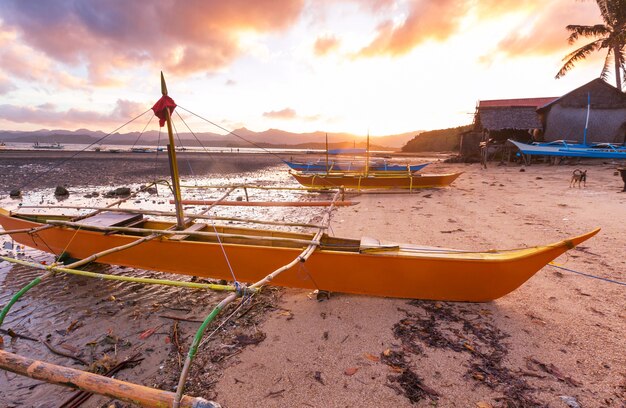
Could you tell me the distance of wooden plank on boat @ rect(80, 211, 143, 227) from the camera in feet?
19.5

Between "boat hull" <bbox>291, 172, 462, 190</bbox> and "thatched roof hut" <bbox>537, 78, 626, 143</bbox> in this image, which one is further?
"thatched roof hut" <bbox>537, 78, 626, 143</bbox>

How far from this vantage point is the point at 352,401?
118 inches

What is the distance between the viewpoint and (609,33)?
963 inches

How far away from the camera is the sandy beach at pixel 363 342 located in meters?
3.10

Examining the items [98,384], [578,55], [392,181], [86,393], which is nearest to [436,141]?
[578,55]

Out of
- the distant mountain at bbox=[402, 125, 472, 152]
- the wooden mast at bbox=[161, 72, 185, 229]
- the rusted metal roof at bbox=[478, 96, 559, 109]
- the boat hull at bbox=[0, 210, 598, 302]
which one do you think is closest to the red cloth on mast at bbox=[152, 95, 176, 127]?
the wooden mast at bbox=[161, 72, 185, 229]

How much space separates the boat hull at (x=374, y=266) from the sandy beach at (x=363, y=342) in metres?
0.30

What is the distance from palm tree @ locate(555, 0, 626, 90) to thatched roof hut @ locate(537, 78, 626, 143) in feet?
5.96

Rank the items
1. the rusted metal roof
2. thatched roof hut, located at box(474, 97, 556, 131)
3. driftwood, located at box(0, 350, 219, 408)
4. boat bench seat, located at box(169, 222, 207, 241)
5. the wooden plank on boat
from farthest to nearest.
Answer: the rusted metal roof
thatched roof hut, located at box(474, 97, 556, 131)
the wooden plank on boat
boat bench seat, located at box(169, 222, 207, 241)
driftwood, located at box(0, 350, 219, 408)

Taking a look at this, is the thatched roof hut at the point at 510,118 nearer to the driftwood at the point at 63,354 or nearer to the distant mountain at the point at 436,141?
the driftwood at the point at 63,354

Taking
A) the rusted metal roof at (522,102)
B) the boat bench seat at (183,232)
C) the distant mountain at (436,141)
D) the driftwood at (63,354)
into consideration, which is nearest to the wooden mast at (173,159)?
the boat bench seat at (183,232)

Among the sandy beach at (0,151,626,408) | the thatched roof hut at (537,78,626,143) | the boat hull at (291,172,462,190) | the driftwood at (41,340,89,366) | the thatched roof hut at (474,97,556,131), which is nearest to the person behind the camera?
the sandy beach at (0,151,626,408)

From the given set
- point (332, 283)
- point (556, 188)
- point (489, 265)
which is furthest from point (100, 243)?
point (556, 188)

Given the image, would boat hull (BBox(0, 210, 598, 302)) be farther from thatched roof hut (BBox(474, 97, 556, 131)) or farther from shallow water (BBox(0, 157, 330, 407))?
thatched roof hut (BBox(474, 97, 556, 131))
